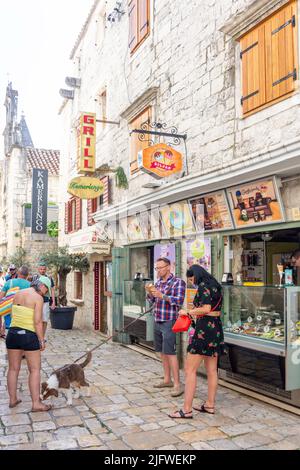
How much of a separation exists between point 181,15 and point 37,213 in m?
11.2

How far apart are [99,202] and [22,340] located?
7988 millimetres

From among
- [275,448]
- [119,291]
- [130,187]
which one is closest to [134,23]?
[130,187]

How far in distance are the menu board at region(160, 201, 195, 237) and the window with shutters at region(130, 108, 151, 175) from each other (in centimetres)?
183

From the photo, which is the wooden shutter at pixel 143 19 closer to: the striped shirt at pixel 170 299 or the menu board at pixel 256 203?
the menu board at pixel 256 203

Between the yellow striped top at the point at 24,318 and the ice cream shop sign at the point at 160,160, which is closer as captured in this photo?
the yellow striped top at the point at 24,318

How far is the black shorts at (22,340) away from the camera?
5.13 metres

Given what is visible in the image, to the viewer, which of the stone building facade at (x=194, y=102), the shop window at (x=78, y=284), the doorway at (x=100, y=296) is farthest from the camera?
the shop window at (x=78, y=284)

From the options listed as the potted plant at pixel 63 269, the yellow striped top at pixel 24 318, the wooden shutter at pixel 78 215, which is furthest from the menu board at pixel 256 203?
the wooden shutter at pixel 78 215

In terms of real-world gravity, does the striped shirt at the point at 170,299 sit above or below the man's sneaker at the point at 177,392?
above

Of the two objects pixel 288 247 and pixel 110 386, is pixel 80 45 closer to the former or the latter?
pixel 288 247

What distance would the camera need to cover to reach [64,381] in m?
5.31

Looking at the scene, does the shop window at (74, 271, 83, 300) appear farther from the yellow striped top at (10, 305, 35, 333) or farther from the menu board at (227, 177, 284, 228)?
the yellow striped top at (10, 305, 35, 333)

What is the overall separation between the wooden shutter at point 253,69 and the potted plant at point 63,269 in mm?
8392

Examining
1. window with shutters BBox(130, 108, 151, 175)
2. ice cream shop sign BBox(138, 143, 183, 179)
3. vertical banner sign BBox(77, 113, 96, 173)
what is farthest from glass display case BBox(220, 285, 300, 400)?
vertical banner sign BBox(77, 113, 96, 173)
